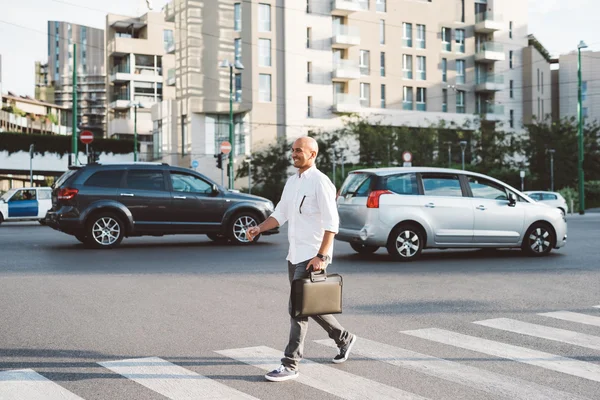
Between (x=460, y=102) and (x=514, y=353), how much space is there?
64.6 metres

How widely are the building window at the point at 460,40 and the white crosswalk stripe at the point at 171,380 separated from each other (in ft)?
217

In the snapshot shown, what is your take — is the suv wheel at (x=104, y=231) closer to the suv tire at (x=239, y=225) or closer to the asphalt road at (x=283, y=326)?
the asphalt road at (x=283, y=326)

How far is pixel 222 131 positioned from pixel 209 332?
178 feet

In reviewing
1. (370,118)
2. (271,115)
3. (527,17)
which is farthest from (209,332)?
(527,17)

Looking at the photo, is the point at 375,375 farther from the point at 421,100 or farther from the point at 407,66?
the point at 421,100

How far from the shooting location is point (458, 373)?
594 cm

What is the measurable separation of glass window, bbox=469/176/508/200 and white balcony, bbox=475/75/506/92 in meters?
56.3

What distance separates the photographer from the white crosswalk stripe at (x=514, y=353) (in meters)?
6.05

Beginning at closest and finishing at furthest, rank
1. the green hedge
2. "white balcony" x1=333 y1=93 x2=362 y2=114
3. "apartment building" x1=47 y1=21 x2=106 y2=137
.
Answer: "white balcony" x1=333 y1=93 x2=362 y2=114, the green hedge, "apartment building" x1=47 y1=21 x2=106 y2=137

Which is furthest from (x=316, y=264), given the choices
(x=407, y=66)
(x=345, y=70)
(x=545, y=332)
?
(x=407, y=66)

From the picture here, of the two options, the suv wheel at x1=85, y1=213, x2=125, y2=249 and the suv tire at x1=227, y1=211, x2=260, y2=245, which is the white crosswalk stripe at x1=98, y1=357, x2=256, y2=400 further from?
the suv tire at x1=227, y1=211, x2=260, y2=245

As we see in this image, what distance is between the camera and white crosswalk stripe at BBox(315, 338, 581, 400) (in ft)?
17.6

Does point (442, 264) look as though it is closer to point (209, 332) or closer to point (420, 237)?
point (420, 237)

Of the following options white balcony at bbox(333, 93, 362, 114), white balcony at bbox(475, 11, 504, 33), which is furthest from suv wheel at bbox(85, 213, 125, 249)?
white balcony at bbox(475, 11, 504, 33)
